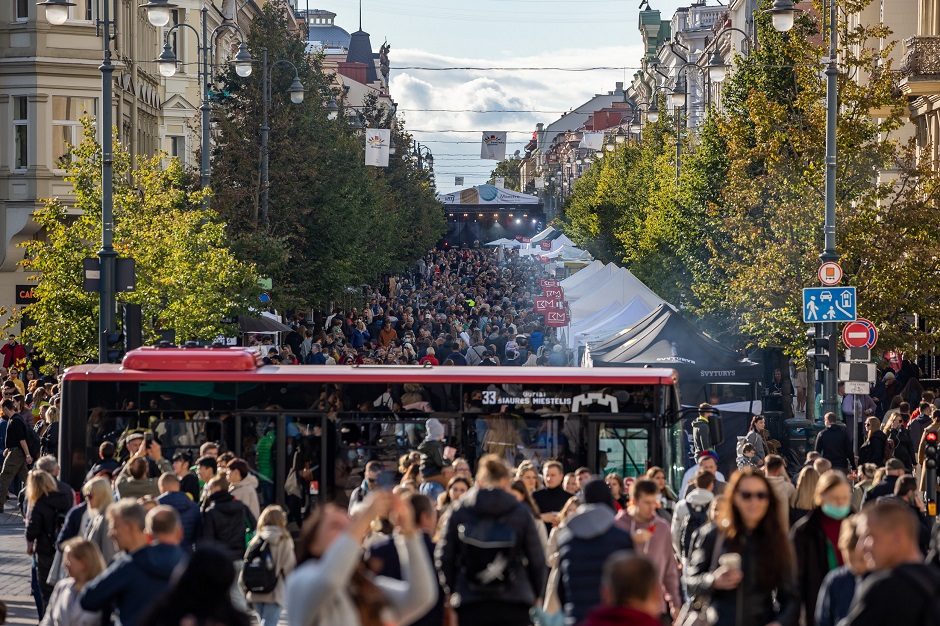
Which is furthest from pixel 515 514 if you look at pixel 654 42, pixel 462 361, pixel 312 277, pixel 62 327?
pixel 654 42

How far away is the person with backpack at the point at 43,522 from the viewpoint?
45.5 ft

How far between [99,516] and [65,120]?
29889mm

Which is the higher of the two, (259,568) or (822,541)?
(822,541)

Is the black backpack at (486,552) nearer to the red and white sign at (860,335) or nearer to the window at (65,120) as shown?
the red and white sign at (860,335)

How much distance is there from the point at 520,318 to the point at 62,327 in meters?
31.1

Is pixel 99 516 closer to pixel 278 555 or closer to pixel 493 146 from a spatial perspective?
pixel 278 555

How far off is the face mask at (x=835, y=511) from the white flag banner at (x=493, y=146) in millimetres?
130535

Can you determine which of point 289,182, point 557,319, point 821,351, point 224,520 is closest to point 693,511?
point 224,520

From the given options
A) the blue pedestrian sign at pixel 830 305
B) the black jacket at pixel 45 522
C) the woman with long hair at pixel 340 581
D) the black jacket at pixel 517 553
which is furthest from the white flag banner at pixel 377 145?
the woman with long hair at pixel 340 581

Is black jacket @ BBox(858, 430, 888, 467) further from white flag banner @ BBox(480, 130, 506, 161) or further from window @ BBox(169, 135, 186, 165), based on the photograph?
white flag banner @ BBox(480, 130, 506, 161)

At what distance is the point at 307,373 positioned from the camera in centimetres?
1859

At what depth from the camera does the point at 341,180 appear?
51.5 meters

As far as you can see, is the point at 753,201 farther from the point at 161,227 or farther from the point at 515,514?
the point at 515,514

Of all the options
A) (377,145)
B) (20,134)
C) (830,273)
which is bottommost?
(830,273)
